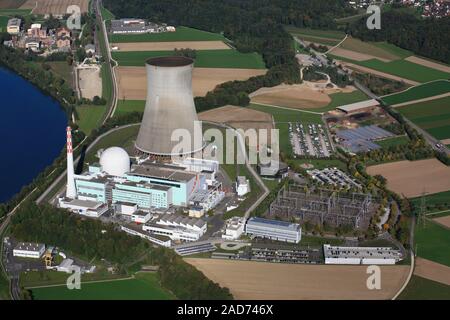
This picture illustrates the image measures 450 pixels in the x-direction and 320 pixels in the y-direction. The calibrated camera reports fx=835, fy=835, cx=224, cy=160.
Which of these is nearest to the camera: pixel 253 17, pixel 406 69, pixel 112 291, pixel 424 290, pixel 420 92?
pixel 112 291

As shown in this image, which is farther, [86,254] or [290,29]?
[290,29]

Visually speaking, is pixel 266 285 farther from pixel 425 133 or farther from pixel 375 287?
pixel 425 133

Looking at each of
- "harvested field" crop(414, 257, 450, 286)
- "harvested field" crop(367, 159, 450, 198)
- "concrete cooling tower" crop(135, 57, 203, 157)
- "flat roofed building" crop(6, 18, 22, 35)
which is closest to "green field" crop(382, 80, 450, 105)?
"harvested field" crop(367, 159, 450, 198)

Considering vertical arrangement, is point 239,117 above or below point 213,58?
below

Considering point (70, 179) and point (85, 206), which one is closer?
point (85, 206)

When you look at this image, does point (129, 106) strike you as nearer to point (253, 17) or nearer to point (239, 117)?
point (239, 117)

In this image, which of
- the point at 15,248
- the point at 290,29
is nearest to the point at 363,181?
the point at 15,248

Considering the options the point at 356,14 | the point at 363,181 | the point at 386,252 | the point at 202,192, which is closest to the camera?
the point at 386,252

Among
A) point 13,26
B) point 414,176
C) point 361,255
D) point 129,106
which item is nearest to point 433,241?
point 361,255
